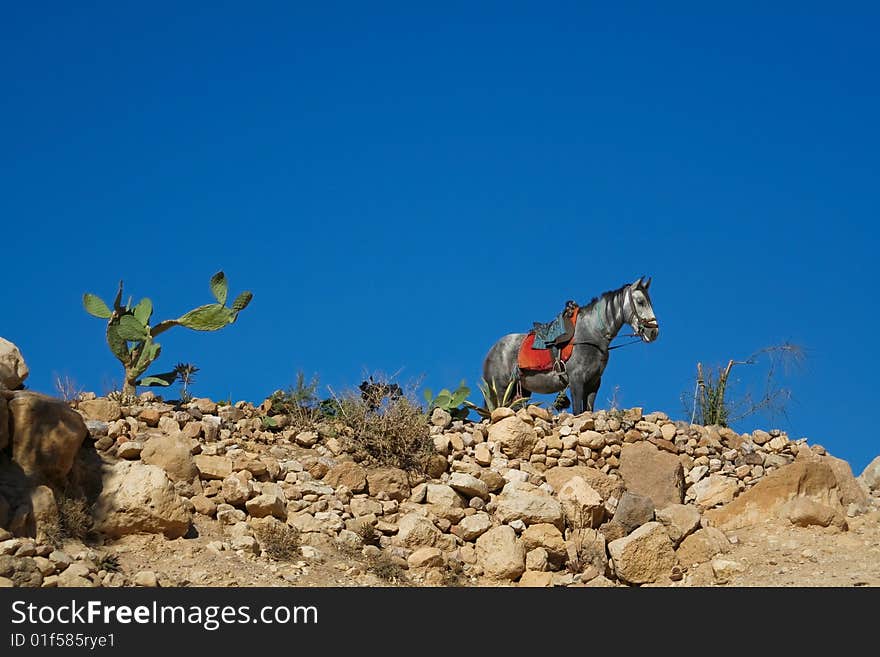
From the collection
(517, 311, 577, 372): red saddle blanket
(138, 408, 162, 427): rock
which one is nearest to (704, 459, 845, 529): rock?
(517, 311, 577, 372): red saddle blanket

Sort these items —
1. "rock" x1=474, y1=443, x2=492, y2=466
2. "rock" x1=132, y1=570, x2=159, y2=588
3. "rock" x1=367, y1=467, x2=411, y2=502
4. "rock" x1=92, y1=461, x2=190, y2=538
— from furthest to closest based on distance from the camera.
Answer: "rock" x1=474, y1=443, x2=492, y2=466, "rock" x1=367, y1=467, x2=411, y2=502, "rock" x1=92, y1=461, x2=190, y2=538, "rock" x1=132, y1=570, x2=159, y2=588

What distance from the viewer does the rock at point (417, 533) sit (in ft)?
44.9

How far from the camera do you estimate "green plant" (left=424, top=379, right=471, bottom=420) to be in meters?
16.3

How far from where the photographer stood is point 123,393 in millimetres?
15188

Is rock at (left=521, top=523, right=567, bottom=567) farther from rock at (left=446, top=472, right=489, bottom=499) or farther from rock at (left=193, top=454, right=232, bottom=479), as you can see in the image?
rock at (left=193, top=454, right=232, bottom=479)

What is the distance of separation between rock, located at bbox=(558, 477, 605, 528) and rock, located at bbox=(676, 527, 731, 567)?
1055 millimetres

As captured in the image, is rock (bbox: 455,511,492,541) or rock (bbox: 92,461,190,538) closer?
rock (bbox: 92,461,190,538)

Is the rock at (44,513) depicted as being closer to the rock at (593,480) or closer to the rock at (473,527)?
the rock at (473,527)

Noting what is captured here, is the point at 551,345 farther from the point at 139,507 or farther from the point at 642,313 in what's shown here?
the point at 139,507

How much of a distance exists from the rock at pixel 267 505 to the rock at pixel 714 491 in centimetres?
573

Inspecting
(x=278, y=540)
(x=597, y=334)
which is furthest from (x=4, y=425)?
(x=597, y=334)
